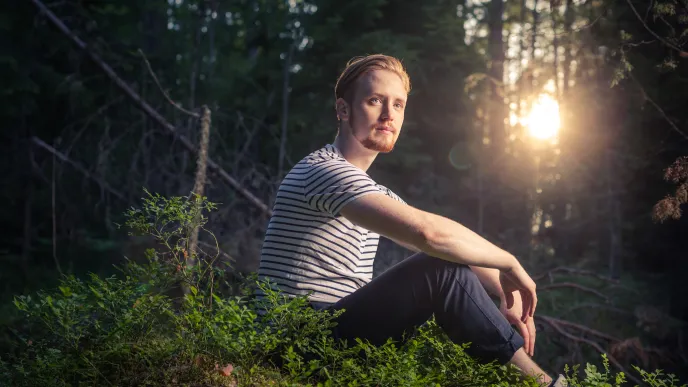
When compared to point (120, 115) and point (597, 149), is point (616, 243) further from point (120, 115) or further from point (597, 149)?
point (120, 115)

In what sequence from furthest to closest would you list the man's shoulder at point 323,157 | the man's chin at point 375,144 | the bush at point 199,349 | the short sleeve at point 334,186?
the man's chin at point 375,144 → the man's shoulder at point 323,157 → the short sleeve at point 334,186 → the bush at point 199,349

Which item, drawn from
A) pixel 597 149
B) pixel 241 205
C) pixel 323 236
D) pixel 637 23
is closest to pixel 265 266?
pixel 323 236

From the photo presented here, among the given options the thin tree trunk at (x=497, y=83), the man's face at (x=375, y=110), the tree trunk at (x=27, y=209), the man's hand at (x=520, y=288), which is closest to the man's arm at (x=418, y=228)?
the man's hand at (x=520, y=288)

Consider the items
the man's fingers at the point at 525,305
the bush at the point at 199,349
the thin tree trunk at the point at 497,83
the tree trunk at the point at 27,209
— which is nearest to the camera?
the bush at the point at 199,349

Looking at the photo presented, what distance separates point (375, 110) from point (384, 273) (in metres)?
0.98

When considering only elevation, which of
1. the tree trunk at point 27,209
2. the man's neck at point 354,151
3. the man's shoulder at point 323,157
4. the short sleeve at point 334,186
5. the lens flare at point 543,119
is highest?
the lens flare at point 543,119

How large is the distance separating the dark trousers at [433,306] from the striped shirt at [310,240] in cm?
18

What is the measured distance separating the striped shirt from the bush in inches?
5.9

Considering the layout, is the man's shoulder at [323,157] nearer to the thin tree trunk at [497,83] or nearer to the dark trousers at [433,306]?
the dark trousers at [433,306]

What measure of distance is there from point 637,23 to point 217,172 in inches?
210

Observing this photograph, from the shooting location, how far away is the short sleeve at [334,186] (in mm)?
3295

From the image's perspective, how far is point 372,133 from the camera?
386 centimetres

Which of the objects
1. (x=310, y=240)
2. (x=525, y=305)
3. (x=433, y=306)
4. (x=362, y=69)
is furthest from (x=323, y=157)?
(x=525, y=305)

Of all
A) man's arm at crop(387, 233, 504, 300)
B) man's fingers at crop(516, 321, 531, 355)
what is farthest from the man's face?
man's fingers at crop(516, 321, 531, 355)
